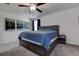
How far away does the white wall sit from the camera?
6.20 feet

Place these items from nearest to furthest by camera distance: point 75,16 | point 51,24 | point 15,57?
1. point 15,57
2. point 75,16
3. point 51,24

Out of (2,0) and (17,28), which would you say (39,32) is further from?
(2,0)

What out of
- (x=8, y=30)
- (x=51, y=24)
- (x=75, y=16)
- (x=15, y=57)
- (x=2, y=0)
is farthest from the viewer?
(x=51, y=24)

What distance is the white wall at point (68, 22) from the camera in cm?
189

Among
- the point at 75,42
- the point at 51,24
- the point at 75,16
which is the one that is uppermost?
the point at 75,16

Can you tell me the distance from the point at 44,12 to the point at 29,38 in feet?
2.25

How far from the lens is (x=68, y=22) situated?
1.92 meters

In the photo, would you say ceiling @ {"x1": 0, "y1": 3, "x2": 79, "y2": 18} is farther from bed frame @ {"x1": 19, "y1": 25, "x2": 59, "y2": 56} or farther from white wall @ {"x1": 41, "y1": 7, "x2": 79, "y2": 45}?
bed frame @ {"x1": 19, "y1": 25, "x2": 59, "y2": 56}

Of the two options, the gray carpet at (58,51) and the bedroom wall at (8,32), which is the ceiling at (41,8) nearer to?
the bedroom wall at (8,32)

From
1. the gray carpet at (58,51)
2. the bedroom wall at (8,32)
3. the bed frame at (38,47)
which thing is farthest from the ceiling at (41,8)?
the gray carpet at (58,51)

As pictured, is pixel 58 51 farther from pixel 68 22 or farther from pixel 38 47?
pixel 68 22

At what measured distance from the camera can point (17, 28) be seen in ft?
6.05

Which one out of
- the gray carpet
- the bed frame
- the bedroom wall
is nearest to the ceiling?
the bedroom wall

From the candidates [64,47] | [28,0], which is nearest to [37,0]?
[28,0]
